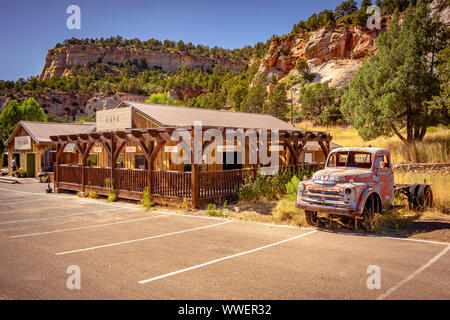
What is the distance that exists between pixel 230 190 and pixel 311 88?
53.7 metres

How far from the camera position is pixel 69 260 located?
6773 mm

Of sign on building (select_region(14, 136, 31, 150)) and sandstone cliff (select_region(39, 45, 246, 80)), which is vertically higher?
sandstone cliff (select_region(39, 45, 246, 80))

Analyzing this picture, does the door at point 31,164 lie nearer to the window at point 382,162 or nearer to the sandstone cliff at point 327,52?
the window at point 382,162

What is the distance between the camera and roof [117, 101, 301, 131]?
59.9 feet

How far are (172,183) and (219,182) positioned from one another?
1922mm

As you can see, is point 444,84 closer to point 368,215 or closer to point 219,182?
point 219,182

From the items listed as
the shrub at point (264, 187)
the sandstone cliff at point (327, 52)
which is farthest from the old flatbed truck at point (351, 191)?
the sandstone cliff at point (327, 52)

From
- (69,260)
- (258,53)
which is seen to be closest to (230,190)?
(69,260)

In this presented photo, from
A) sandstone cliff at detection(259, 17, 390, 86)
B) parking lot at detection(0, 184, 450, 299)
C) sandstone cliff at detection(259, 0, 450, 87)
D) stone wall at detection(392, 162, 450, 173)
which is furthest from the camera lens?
sandstone cliff at detection(259, 17, 390, 86)

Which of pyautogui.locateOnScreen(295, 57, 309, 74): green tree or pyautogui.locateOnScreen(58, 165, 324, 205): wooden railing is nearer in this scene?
pyautogui.locateOnScreen(58, 165, 324, 205): wooden railing

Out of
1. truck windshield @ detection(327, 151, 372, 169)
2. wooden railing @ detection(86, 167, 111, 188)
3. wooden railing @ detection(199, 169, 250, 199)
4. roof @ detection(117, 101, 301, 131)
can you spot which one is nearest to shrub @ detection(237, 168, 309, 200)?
wooden railing @ detection(199, 169, 250, 199)

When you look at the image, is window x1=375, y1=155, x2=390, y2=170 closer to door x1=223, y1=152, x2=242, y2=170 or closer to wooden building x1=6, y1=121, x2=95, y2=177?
door x1=223, y1=152, x2=242, y2=170

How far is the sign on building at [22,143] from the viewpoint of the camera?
31.4 metres
